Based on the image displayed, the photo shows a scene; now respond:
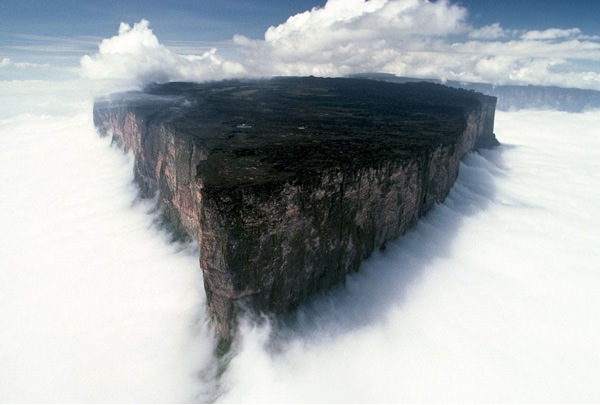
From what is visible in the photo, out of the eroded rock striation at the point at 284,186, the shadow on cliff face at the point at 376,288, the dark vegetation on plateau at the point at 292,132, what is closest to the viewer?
the eroded rock striation at the point at 284,186

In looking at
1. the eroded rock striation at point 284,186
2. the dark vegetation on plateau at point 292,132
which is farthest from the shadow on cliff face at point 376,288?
the dark vegetation on plateau at point 292,132

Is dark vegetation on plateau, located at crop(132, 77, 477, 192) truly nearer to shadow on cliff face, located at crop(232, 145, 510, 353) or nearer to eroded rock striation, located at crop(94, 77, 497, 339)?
eroded rock striation, located at crop(94, 77, 497, 339)

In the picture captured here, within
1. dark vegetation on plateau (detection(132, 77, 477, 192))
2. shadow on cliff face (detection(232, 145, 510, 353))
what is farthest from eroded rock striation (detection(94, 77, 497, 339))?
shadow on cliff face (detection(232, 145, 510, 353))

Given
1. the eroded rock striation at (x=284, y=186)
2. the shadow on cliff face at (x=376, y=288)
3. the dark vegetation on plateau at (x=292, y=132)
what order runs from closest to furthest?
the eroded rock striation at (x=284, y=186)
the shadow on cliff face at (x=376, y=288)
the dark vegetation on plateau at (x=292, y=132)

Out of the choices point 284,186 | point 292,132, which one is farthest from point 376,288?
point 292,132

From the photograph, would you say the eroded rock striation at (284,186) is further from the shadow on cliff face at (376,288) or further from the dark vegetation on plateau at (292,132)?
the shadow on cliff face at (376,288)

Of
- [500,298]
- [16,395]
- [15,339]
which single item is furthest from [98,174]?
[500,298]

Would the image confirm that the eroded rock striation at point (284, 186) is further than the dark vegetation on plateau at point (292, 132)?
No
